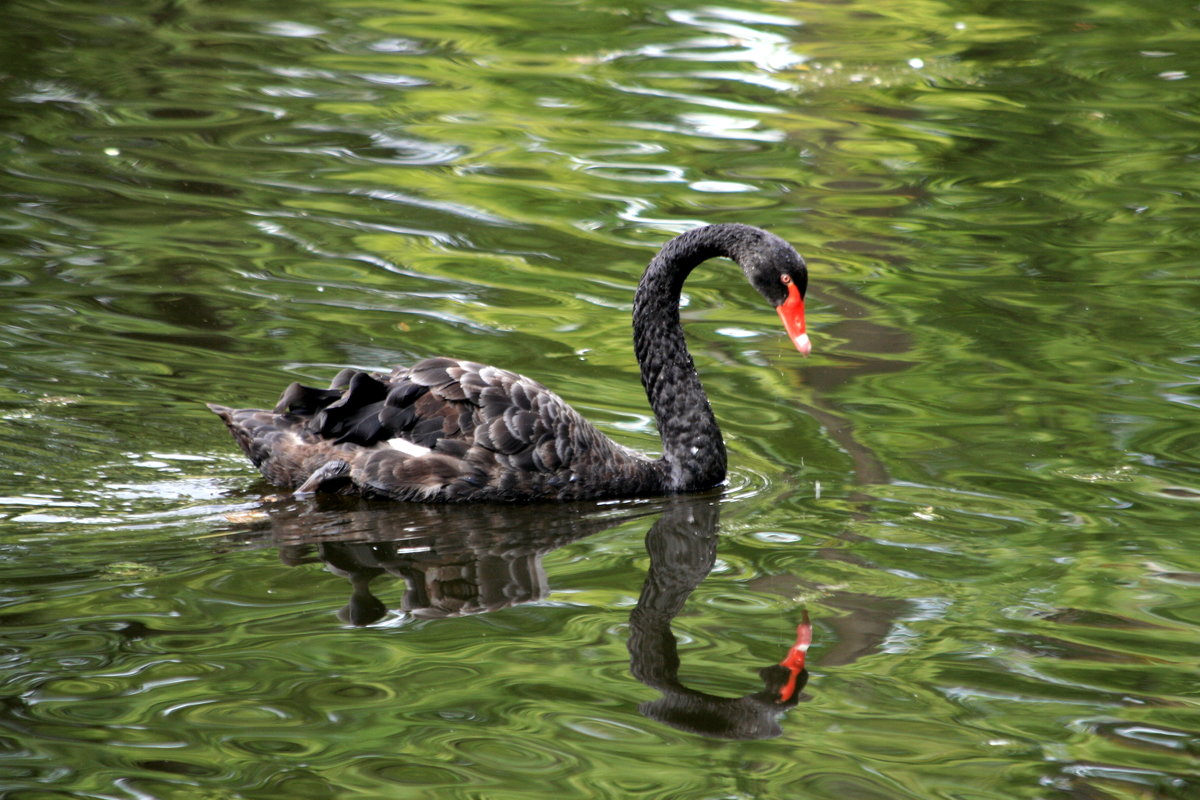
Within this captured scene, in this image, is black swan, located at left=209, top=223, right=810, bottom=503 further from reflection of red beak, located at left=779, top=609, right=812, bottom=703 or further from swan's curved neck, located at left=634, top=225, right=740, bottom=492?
reflection of red beak, located at left=779, top=609, right=812, bottom=703

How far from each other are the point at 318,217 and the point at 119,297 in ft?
6.20

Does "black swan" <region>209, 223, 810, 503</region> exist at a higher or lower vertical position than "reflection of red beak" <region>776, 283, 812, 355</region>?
lower

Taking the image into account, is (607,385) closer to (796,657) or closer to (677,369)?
(677,369)

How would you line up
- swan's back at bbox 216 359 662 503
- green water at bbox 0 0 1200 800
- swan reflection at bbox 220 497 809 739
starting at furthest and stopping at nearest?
swan's back at bbox 216 359 662 503 < swan reflection at bbox 220 497 809 739 < green water at bbox 0 0 1200 800

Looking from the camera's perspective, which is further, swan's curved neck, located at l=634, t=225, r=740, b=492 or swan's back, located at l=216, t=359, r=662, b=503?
swan's curved neck, located at l=634, t=225, r=740, b=492

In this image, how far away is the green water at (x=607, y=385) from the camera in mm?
4496

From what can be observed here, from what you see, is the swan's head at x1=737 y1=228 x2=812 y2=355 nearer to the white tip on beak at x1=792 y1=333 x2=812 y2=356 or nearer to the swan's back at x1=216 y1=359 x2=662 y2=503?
the white tip on beak at x1=792 y1=333 x2=812 y2=356

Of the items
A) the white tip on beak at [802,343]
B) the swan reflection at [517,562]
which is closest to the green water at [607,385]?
the swan reflection at [517,562]

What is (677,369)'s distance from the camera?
271 inches

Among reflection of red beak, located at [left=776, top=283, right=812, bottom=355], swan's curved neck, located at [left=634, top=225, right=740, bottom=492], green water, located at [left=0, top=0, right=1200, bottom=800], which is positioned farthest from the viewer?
swan's curved neck, located at [left=634, top=225, right=740, bottom=492]

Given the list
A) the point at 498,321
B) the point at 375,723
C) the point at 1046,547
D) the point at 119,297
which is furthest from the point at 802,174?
the point at 375,723

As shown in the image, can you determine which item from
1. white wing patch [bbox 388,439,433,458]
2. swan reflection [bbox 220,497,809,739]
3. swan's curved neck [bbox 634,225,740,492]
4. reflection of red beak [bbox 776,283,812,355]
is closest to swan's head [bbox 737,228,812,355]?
reflection of red beak [bbox 776,283,812,355]

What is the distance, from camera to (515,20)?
49.9 ft

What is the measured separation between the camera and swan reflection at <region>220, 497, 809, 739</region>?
4715mm
